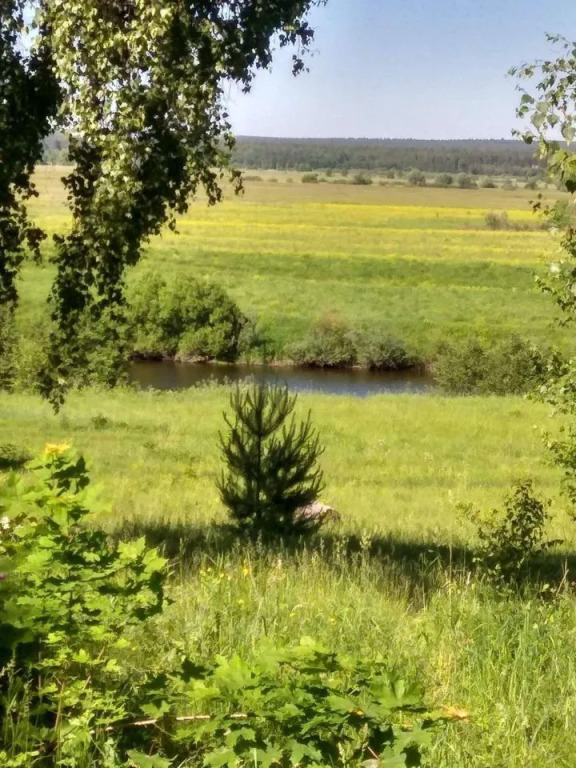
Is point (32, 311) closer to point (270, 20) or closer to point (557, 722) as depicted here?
point (270, 20)

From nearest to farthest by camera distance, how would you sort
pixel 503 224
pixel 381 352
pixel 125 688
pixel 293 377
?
pixel 125 688, pixel 293 377, pixel 381 352, pixel 503 224

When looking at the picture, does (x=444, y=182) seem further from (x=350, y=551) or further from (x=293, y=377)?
(x=350, y=551)

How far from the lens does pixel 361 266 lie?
268 ft

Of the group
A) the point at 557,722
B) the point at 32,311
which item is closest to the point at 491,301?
the point at 32,311

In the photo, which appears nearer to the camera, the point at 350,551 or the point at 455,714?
the point at 455,714

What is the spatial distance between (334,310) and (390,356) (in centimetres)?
744

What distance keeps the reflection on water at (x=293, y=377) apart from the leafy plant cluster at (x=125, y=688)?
4289cm

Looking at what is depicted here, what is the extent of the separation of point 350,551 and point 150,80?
14.8 ft

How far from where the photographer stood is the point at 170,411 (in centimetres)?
3077

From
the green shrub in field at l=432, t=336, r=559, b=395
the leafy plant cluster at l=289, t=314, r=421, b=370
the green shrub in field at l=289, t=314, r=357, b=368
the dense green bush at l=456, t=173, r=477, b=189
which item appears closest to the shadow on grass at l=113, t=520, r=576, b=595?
the green shrub in field at l=432, t=336, r=559, b=395

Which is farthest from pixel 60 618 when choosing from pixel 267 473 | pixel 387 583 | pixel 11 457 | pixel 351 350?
pixel 351 350

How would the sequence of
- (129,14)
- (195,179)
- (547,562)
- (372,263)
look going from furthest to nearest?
(372,263) < (547,562) < (195,179) < (129,14)

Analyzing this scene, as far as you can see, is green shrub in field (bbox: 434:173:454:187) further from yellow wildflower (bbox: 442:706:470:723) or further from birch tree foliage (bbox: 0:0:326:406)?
yellow wildflower (bbox: 442:706:470:723)

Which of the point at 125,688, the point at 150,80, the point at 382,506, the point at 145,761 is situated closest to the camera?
the point at 145,761
